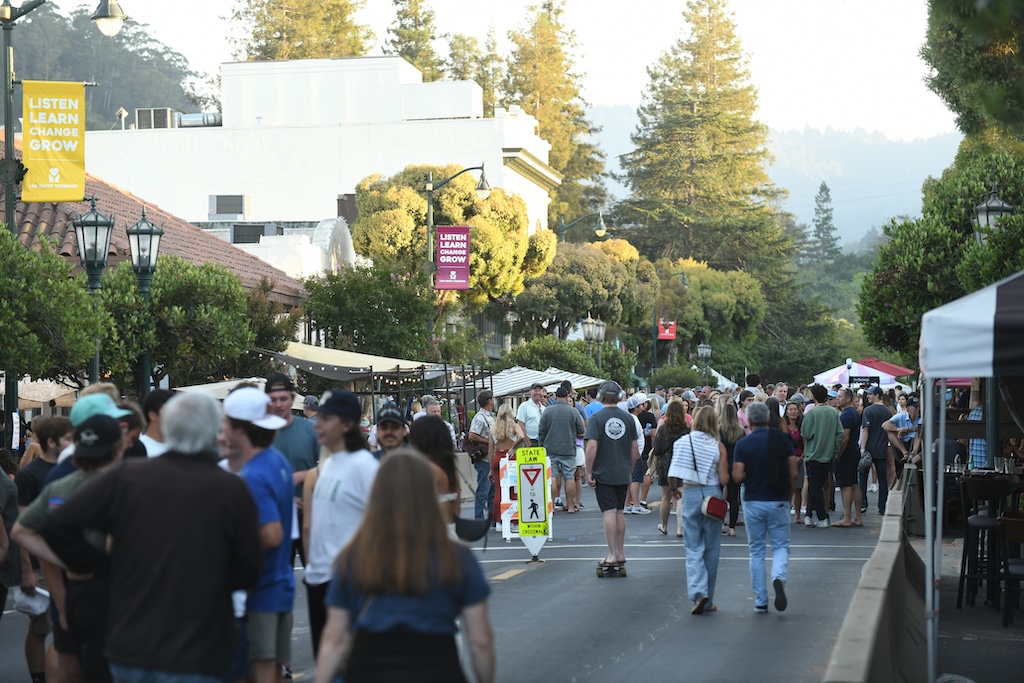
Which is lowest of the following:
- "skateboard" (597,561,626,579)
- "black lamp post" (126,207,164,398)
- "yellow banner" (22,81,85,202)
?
"skateboard" (597,561,626,579)

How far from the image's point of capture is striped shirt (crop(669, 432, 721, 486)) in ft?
41.6

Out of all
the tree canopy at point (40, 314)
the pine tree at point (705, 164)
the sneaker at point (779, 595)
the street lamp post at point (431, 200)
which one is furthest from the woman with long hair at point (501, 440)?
the pine tree at point (705, 164)

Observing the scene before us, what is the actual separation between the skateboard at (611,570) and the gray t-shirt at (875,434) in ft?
28.1

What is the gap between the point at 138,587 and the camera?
→ 5555 mm

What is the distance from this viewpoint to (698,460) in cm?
1276

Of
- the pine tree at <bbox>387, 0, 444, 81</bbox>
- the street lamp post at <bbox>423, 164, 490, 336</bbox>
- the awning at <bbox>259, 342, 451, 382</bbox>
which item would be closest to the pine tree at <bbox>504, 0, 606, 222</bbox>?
the pine tree at <bbox>387, 0, 444, 81</bbox>

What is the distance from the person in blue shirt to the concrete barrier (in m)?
2.53

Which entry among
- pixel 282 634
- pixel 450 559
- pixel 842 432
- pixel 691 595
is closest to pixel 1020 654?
pixel 691 595

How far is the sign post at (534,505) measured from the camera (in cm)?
1655

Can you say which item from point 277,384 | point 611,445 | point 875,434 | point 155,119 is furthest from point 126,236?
point 155,119

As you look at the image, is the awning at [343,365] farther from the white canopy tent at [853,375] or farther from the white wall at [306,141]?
the white wall at [306,141]

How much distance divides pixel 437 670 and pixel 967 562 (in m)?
9.69

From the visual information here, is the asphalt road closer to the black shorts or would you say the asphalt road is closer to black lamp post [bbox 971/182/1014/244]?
the black shorts

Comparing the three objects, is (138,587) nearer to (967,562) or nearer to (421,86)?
(967,562)
